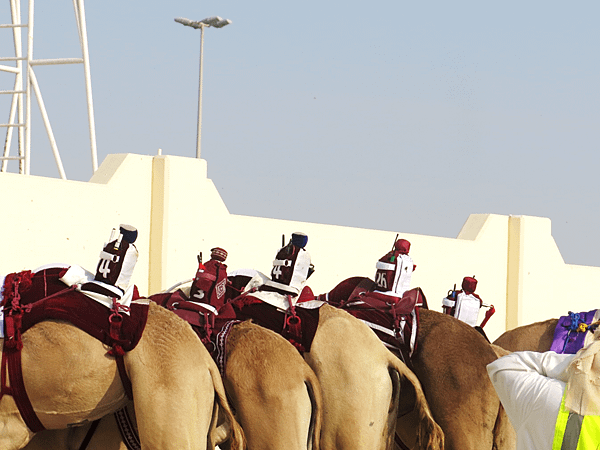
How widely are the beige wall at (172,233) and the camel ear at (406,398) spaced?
452cm

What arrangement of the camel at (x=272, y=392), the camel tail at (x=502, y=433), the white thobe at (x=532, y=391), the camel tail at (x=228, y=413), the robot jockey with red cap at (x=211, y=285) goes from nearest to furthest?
the white thobe at (x=532, y=391) → the camel tail at (x=228, y=413) → the camel at (x=272, y=392) → the robot jockey with red cap at (x=211, y=285) → the camel tail at (x=502, y=433)

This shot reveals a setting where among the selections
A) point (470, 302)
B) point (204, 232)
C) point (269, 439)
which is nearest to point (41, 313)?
point (269, 439)

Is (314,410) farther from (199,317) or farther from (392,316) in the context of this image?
(392,316)

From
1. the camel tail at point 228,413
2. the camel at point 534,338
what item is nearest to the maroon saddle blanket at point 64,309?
the camel tail at point 228,413

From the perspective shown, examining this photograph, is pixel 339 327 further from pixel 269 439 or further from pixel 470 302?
pixel 470 302

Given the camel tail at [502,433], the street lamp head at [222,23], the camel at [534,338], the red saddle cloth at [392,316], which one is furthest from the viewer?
the street lamp head at [222,23]

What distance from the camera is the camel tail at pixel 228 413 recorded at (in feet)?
18.6

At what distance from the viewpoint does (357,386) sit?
20.8 feet

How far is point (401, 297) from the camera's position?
743cm

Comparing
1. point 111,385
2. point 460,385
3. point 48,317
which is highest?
point 48,317

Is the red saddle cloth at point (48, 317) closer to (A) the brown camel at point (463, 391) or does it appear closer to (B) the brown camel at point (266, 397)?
(B) the brown camel at point (266, 397)

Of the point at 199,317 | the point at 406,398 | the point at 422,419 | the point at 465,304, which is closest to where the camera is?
the point at 199,317

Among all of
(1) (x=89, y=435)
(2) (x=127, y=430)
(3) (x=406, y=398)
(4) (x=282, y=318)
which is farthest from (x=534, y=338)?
(1) (x=89, y=435)

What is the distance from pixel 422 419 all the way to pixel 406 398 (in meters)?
0.40
